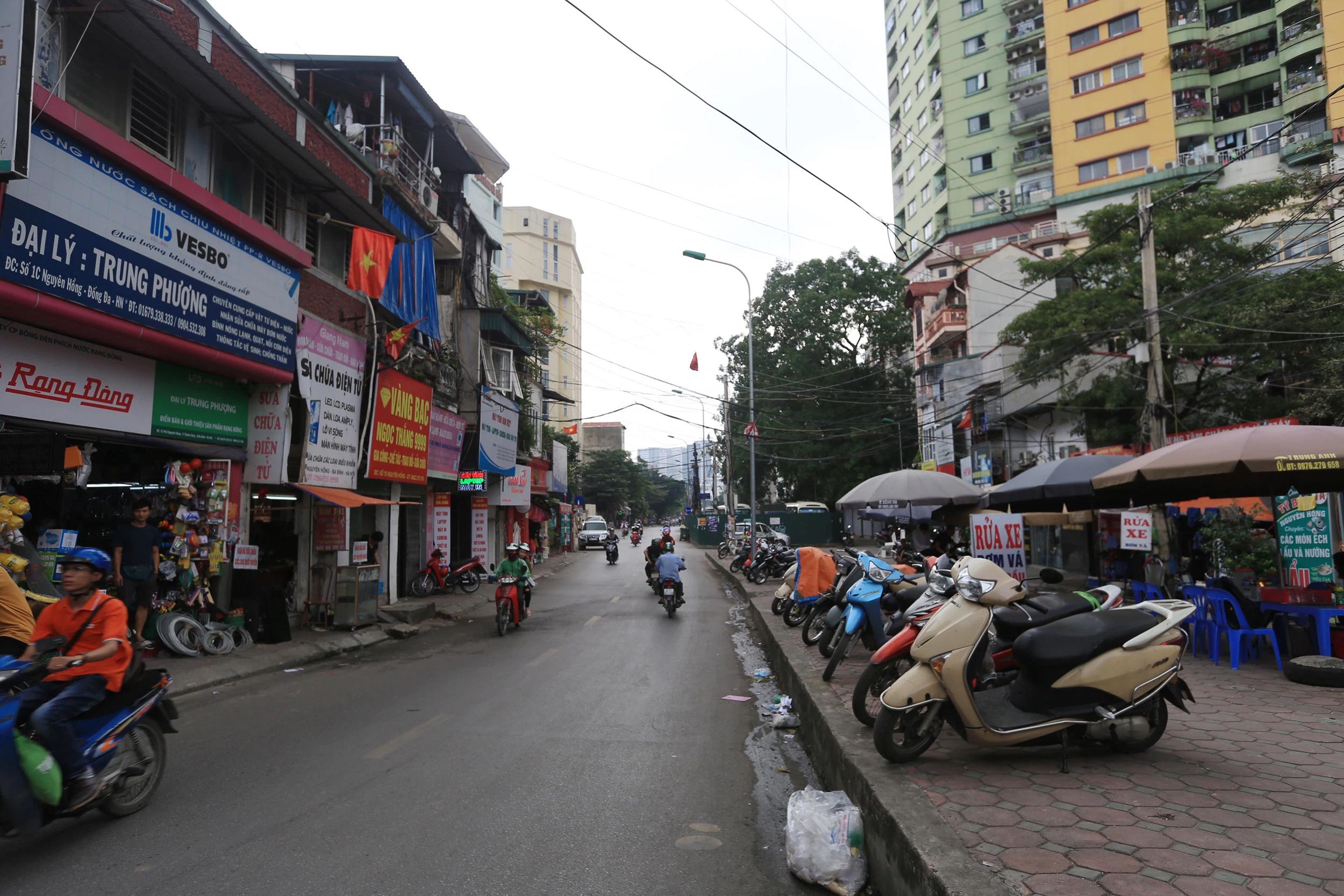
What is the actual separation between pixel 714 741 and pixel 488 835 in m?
2.57

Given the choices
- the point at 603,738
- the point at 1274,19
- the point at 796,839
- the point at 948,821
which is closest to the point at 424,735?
the point at 603,738

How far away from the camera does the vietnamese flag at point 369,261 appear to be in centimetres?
1394

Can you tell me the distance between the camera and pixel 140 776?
14.9 feet

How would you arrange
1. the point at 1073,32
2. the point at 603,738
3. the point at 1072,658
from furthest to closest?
the point at 1073,32 < the point at 603,738 < the point at 1072,658

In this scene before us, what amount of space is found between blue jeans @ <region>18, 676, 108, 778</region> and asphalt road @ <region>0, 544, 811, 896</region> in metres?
0.46

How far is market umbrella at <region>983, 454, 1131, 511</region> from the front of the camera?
10969 mm

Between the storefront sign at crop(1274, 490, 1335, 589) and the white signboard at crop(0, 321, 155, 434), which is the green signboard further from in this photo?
the storefront sign at crop(1274, 490, 1335, 589)

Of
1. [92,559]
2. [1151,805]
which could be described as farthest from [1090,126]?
[92,559]

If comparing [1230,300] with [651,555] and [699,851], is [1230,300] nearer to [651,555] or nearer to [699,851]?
[651,555]

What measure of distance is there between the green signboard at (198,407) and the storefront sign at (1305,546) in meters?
13.6

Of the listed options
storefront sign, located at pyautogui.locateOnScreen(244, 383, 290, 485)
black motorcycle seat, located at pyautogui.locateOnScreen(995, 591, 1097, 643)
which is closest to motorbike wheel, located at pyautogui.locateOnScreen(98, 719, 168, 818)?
black motorcycle seat, located at pyautogui.locateOnScreen(995, 591, 1097, 643)

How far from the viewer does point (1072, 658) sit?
4.50m

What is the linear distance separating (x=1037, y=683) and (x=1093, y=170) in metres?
46.5

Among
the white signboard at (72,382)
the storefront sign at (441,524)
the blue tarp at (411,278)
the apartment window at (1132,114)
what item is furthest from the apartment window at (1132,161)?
the white signboard at (72,382)
